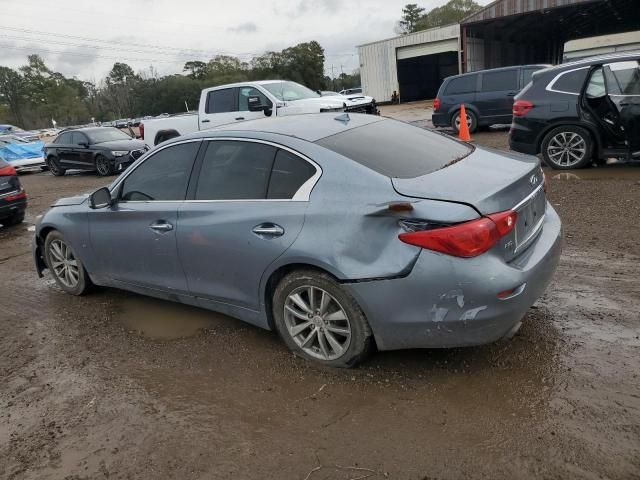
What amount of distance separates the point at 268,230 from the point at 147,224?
4.28 ft

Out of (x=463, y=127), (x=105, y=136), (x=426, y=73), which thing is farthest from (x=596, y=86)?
(x=426, y=73)

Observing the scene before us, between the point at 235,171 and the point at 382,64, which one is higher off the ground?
the point at 382,64

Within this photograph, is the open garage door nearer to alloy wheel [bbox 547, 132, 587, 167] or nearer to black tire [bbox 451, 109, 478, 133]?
black tire [bbox 451, 109, 478, 133]

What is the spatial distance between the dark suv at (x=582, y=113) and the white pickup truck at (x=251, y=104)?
4.88m

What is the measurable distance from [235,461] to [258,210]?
1.57 meters

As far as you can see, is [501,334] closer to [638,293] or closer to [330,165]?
[330,165]

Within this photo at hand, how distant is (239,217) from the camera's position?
11.8ft

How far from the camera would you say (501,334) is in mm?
2967

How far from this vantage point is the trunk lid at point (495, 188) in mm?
2961

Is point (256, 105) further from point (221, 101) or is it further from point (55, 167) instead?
point (55, 167)

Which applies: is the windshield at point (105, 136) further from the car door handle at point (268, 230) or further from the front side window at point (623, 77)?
the car door handle at point (268, 230)

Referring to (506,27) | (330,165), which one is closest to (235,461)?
(330,165)

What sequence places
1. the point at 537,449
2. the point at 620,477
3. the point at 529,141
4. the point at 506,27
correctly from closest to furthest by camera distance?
the point at 620,477, the point at 537,449, the point at 529,141, the point at 506,27

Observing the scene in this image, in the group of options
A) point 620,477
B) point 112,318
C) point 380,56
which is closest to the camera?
point 620,477
